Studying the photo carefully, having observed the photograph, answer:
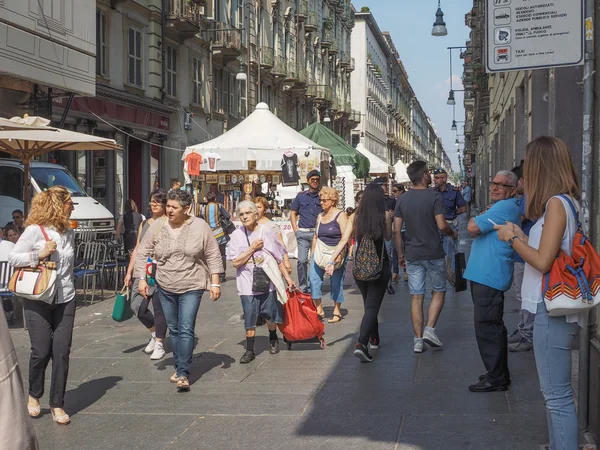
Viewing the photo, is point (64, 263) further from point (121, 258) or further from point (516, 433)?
point (121, 258)

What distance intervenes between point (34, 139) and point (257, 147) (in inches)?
226

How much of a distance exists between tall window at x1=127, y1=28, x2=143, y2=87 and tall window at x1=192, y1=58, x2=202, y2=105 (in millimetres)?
4324

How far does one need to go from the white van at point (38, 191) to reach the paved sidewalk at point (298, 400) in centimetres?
658

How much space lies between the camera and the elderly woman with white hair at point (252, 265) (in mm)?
8539

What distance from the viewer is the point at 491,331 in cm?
702

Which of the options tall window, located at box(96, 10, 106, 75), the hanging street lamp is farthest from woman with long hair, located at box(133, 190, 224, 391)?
the hanging street lamp

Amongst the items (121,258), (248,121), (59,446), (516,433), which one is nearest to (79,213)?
(121,258)

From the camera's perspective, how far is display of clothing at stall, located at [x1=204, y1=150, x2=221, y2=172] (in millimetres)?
16531

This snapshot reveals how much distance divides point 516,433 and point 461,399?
3.24ft

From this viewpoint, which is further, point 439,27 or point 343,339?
point 439,27

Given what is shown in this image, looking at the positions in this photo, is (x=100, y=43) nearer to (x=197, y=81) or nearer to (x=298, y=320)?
(x=197, y=81)

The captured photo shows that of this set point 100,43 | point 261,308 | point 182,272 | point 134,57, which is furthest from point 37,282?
point 134,57

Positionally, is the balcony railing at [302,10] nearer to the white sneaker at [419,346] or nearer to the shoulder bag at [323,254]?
the shoulder bag at [323,254]

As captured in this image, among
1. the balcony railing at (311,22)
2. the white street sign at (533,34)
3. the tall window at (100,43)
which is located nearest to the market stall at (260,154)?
the tall window at (100,43)
